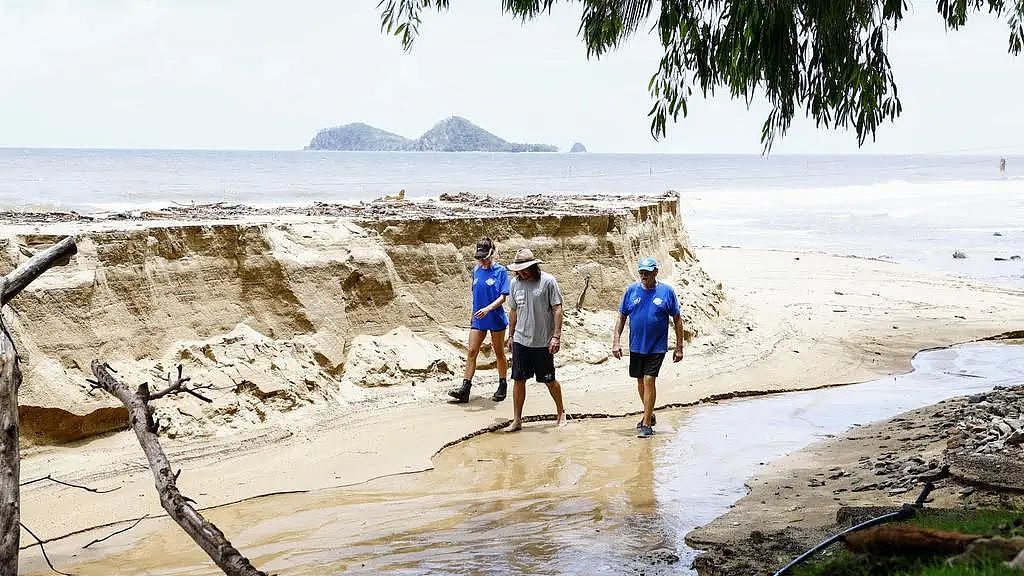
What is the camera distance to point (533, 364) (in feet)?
30.3

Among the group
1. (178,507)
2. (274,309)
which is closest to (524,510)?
(178,507)

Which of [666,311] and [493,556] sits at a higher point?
[666,311]

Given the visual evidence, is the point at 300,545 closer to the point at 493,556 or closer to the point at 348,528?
the point at 348,528

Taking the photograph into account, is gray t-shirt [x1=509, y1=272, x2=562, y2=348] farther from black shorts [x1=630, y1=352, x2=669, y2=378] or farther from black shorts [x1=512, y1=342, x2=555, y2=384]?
black shorts [x1=630, y1=352, x2=669, y2=378]

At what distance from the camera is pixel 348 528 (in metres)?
6.88

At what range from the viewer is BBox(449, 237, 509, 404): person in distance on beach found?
33.1ft

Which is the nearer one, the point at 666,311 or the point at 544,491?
the point at 544,491

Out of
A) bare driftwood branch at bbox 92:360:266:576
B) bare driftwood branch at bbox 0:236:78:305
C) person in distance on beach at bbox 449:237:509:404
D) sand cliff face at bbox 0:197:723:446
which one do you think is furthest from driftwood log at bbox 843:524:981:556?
sand cliff face at bbox 0:197:723:446

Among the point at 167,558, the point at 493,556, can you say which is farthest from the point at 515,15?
the point at 167,558

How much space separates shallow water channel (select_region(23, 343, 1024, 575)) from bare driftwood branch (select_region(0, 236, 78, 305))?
195 centimetres

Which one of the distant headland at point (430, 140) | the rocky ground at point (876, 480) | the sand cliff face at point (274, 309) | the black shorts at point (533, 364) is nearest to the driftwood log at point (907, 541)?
the rocky ground at point (876, 480)

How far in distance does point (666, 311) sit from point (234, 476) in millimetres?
3963

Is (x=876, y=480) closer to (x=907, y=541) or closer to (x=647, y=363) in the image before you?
(x=647, y=363)

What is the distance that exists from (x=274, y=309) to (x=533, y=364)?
2932 millimetres
